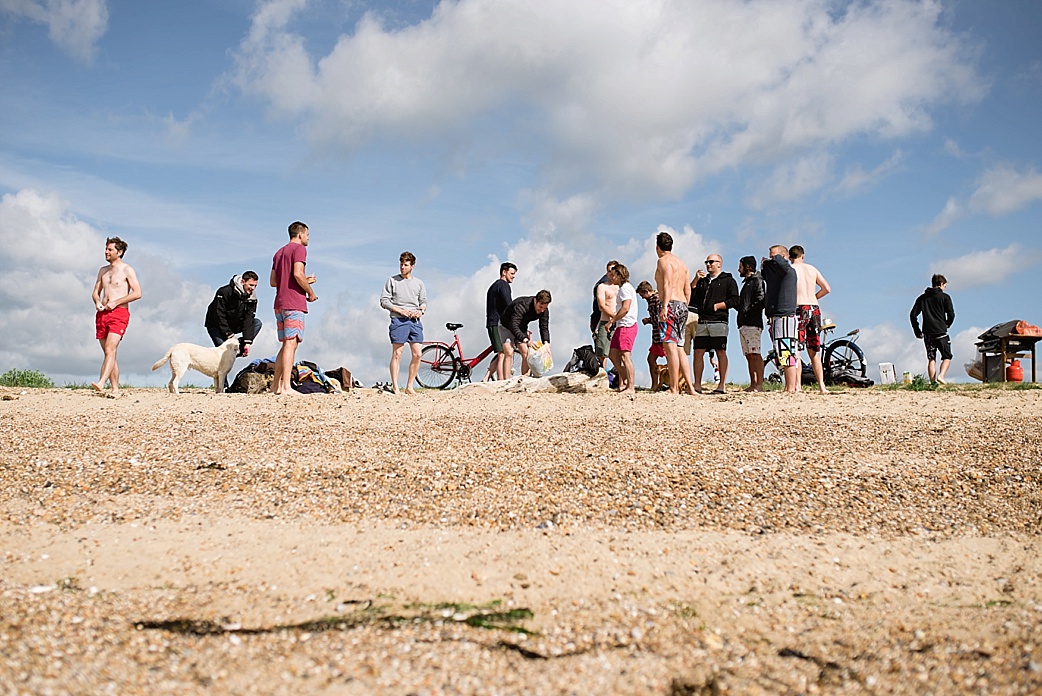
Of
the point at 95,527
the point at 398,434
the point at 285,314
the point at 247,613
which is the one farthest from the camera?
the point at 285,314

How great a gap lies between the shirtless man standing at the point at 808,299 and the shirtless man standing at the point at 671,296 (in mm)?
1762

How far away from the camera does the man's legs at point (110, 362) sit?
1063cm

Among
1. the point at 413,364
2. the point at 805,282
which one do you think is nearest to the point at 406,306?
the point at 413,364

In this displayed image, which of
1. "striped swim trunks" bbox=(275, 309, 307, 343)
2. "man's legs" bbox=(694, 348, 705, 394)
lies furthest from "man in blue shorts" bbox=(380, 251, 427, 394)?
"man's legs" bbox=(694, 348, 705, 394)

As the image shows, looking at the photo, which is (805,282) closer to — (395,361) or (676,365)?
(676,365)

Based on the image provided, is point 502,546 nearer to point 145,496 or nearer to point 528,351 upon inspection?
point 145,496

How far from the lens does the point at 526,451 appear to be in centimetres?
768

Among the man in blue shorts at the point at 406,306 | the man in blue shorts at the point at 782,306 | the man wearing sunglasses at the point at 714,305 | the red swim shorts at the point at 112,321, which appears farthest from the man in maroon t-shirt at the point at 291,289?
the man in blue shorts at the point at 782,306

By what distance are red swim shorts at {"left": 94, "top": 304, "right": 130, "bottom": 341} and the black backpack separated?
727 cm

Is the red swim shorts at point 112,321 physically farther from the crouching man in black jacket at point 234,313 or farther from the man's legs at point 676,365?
the man's legs at point 676,365

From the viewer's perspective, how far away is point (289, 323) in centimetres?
1051

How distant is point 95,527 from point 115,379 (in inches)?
240

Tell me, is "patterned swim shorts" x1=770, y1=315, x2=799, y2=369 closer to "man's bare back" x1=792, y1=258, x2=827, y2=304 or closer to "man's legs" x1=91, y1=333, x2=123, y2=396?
"man's bare back" x1=792, y1=258, x2=827, y2=304

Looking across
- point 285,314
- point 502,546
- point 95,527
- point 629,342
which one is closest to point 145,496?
point 95,527
